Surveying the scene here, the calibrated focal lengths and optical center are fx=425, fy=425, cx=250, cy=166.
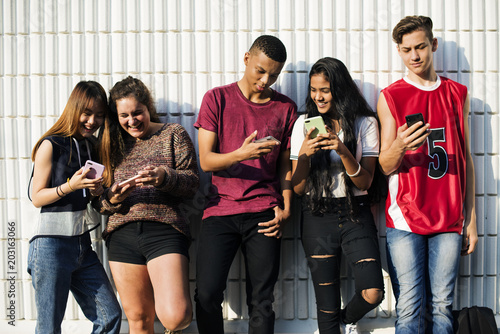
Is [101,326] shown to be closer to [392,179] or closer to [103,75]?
[103,75]

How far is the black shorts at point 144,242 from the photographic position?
105 inches

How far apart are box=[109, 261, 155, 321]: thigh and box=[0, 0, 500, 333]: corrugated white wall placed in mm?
615

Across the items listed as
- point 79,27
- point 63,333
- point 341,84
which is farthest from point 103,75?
point 63,333

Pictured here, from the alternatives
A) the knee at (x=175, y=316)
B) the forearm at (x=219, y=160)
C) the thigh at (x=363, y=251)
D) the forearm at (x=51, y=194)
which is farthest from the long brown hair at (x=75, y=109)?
the thigh at (x=363, y=251)

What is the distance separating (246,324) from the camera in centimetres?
328

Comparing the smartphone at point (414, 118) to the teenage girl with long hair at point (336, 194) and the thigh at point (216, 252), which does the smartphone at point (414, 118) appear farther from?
the thigh at point (216, 252)

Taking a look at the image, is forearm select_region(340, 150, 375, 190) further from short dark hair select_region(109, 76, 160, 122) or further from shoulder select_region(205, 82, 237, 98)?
short dark hair select_region(109, 76, 160, 122)

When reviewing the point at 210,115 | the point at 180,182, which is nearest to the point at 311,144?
the point at 210,115

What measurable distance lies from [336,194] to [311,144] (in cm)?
43

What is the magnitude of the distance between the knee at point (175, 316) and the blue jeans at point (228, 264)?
0.11m

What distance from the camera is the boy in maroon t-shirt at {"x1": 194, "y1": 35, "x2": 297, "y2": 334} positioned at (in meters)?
2.69

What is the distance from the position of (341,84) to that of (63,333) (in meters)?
2.82

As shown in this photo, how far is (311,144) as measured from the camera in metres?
2.57

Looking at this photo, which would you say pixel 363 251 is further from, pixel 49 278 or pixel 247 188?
pixel 49 278
